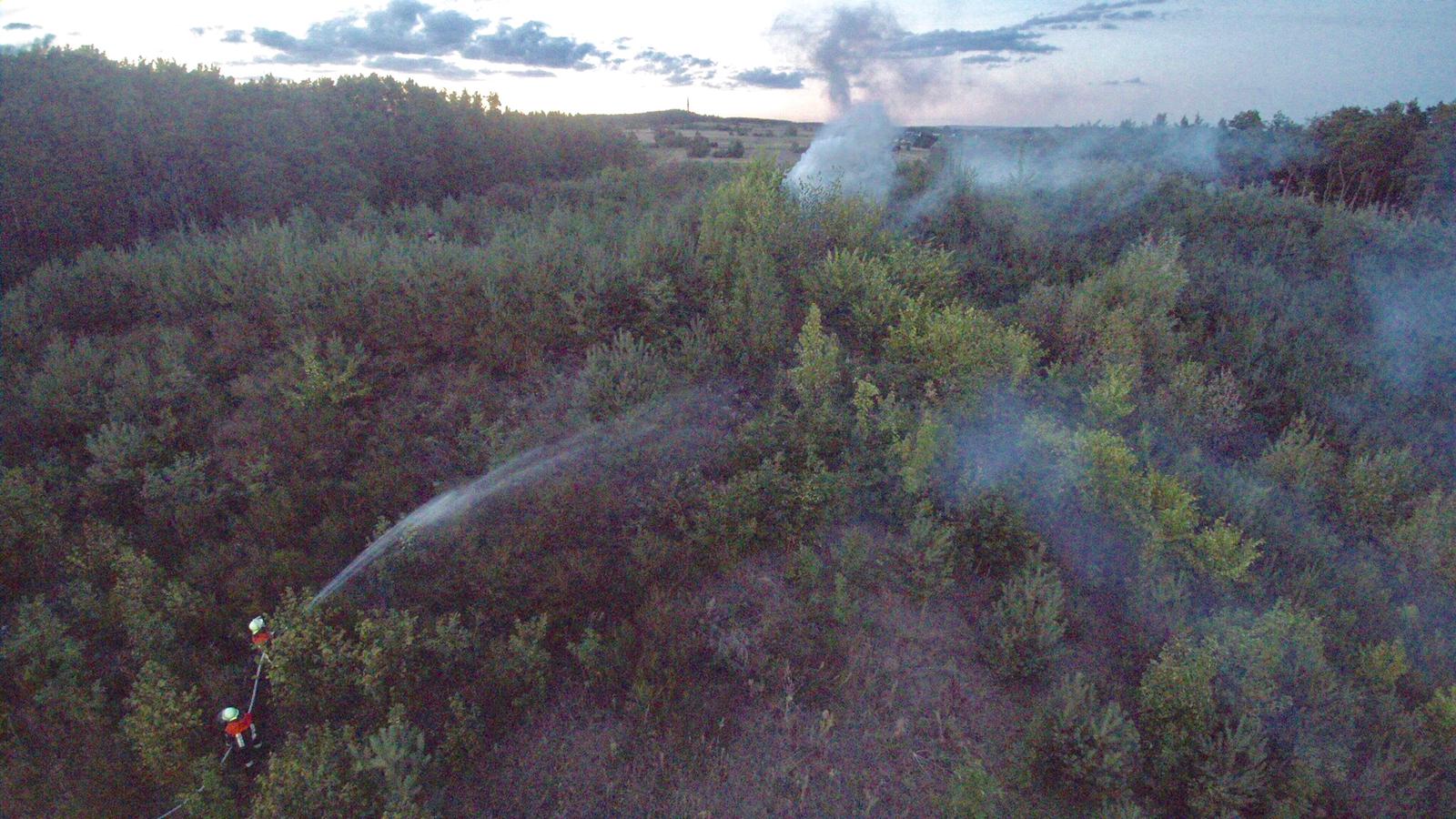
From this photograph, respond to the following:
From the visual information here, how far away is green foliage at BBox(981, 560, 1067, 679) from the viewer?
4.20 m

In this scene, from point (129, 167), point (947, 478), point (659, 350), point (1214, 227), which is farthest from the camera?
point (129, 167)

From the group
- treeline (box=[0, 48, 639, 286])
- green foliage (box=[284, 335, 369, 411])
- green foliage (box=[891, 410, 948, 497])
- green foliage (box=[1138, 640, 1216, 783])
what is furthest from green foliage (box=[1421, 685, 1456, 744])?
treeline (box=[0, 48, 639, 286])

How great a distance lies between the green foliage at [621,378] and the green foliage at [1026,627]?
10.6 ft

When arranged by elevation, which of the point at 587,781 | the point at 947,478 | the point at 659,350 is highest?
the point at 659,350

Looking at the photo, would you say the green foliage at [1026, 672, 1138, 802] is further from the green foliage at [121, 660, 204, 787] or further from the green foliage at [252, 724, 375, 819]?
the green foliage at [121, 660, 204, 787]

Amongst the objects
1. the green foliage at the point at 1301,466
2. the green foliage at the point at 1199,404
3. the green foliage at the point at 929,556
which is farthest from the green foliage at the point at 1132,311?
the green foliage at the point at 929,556

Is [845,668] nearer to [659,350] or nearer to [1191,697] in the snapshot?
[1191,697]

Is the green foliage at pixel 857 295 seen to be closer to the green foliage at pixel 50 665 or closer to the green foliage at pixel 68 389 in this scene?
the green foliage at pixel 50 665

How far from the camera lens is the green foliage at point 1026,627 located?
4.20 meters

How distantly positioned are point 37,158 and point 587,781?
57.3ft

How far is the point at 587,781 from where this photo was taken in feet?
12.3

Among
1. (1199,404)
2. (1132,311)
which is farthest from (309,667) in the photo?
(1132,311)

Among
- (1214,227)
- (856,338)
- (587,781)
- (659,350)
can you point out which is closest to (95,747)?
(587,781)

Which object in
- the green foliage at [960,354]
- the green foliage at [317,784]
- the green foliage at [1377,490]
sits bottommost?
the green foliage at [317,784]
